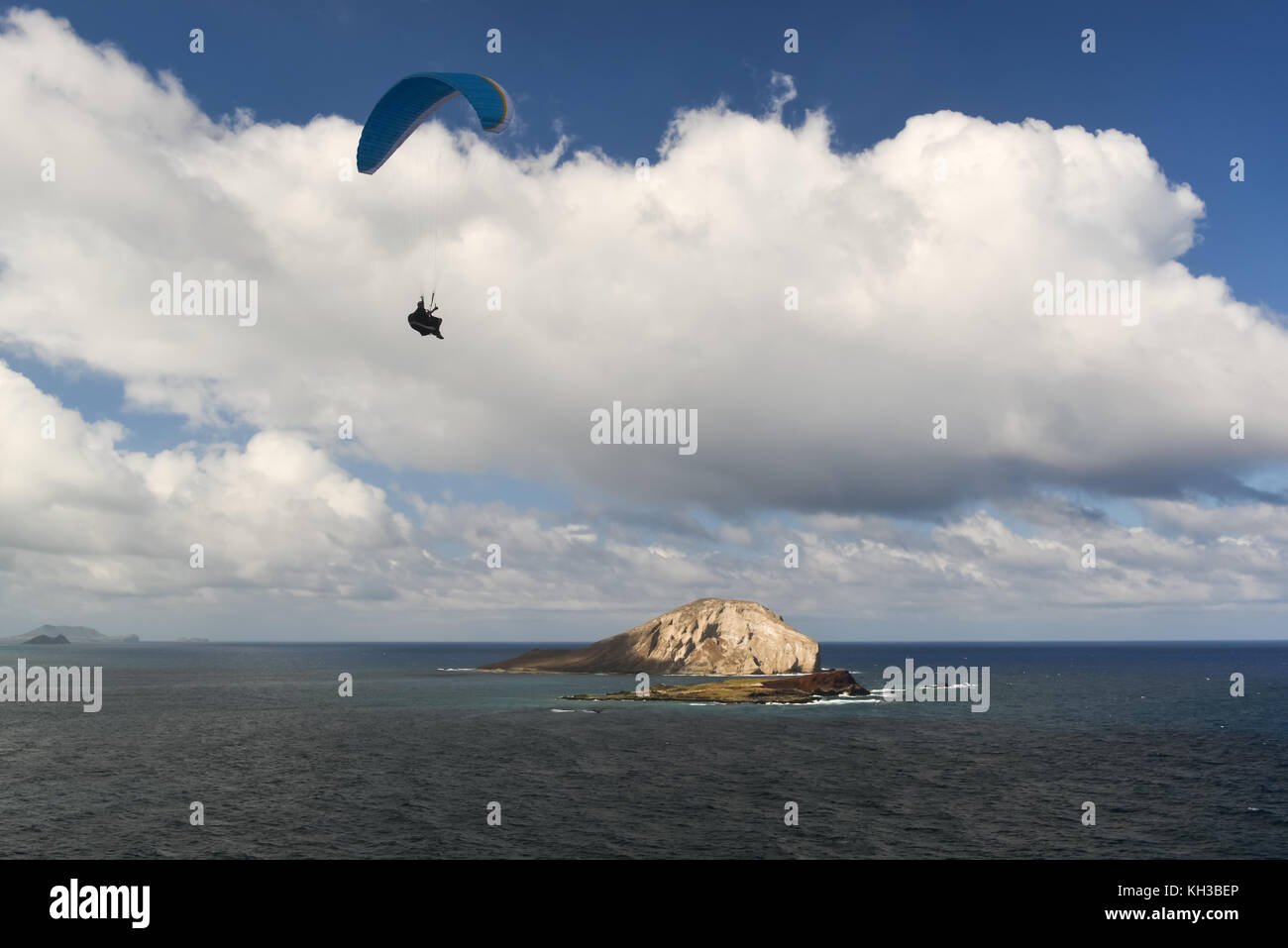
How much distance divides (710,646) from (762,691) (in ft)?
153

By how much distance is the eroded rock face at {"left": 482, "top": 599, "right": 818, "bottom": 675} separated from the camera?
147750mm

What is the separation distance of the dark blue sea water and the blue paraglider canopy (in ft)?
110

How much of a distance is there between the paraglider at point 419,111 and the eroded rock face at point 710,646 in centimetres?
12642
